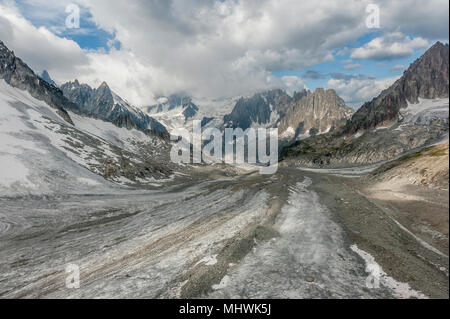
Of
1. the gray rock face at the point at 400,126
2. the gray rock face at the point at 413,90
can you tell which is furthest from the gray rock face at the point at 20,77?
the gray rock face at the point at 413,90

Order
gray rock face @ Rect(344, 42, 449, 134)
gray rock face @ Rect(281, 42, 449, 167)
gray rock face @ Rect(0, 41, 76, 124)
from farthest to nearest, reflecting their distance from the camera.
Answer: gray rock face @ Rect(344, 42, 449, 134), gray rock face @ Rect(0, 41, 76, 124), gray rock face @ Rect(281, 42, 449, 167)

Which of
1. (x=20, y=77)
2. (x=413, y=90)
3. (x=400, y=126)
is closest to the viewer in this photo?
(x=400, y=126)

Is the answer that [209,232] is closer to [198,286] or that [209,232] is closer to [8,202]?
[198,286]

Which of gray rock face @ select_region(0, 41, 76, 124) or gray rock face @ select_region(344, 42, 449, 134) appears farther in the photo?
gray rock face @ select_region(344, 42, 449, 134)

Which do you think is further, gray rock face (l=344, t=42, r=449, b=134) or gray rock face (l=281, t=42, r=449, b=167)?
gray rock face (l=344, t=42, r=449, b=134)

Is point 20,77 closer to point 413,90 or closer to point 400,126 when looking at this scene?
point 400,126

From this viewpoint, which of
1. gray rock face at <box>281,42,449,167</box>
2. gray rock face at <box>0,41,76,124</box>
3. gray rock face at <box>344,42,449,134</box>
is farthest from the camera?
gray rock face at <box>344,42,449,134</box>

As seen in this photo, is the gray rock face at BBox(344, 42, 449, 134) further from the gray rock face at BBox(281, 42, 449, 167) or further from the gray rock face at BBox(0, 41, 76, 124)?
the gray rock face at BBox(0, 41, 76, 124)

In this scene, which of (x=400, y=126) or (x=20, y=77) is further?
(x=20, y=77)

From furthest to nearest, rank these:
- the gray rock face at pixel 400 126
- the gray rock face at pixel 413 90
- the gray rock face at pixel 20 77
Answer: the gray rock face at pixel 413 90
the gray rock face at pixel 20 77
the gray rock face at pixel 400 126

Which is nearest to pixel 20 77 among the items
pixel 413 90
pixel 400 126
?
pixel 400 126

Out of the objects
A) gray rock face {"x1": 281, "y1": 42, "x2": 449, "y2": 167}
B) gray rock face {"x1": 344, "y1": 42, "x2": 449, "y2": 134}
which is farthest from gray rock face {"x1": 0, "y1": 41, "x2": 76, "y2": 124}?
gray rock face {"x1": 344, "y1": 42, "x2": 449, "y2": 134}

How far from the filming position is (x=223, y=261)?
12.7 metres

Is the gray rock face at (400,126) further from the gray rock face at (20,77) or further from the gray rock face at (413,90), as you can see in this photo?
the gray rock face at (20,77)
